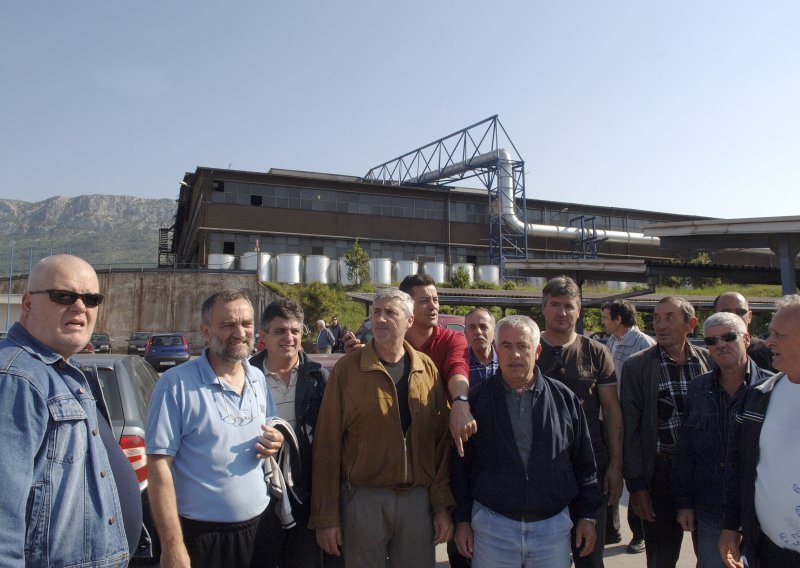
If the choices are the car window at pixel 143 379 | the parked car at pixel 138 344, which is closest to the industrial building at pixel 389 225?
the parked car at pixel 138 344

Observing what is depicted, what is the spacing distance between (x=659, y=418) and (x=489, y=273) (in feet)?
126

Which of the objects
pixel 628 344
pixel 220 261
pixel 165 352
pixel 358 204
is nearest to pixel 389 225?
pixel 358 204

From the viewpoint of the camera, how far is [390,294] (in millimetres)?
3477

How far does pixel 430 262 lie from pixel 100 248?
153 metres

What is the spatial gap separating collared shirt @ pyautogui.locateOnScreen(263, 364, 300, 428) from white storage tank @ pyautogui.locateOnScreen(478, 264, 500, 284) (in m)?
38.9

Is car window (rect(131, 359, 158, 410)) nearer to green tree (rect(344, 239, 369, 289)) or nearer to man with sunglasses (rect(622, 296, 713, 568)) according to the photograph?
man with sunglasses (rect(622, 296, 713, 568))

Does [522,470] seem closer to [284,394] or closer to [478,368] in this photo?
[478,368]

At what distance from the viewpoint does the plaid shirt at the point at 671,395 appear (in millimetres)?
4074

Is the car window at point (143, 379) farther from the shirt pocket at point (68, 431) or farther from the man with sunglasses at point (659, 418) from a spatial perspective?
the man with sunglasses at point (659, 418)

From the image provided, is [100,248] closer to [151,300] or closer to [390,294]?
[151,300]

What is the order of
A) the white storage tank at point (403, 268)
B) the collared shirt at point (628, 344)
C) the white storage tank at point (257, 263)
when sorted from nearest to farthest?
the collared shirt at point (628, 344)
the white storage tank at point (257, 263)
the white storage tank at point (403, 268)

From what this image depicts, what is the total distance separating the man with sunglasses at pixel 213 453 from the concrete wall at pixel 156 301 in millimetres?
31413

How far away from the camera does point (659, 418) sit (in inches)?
162

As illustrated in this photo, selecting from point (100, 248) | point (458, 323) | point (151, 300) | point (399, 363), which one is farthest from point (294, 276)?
point (100, 248)
